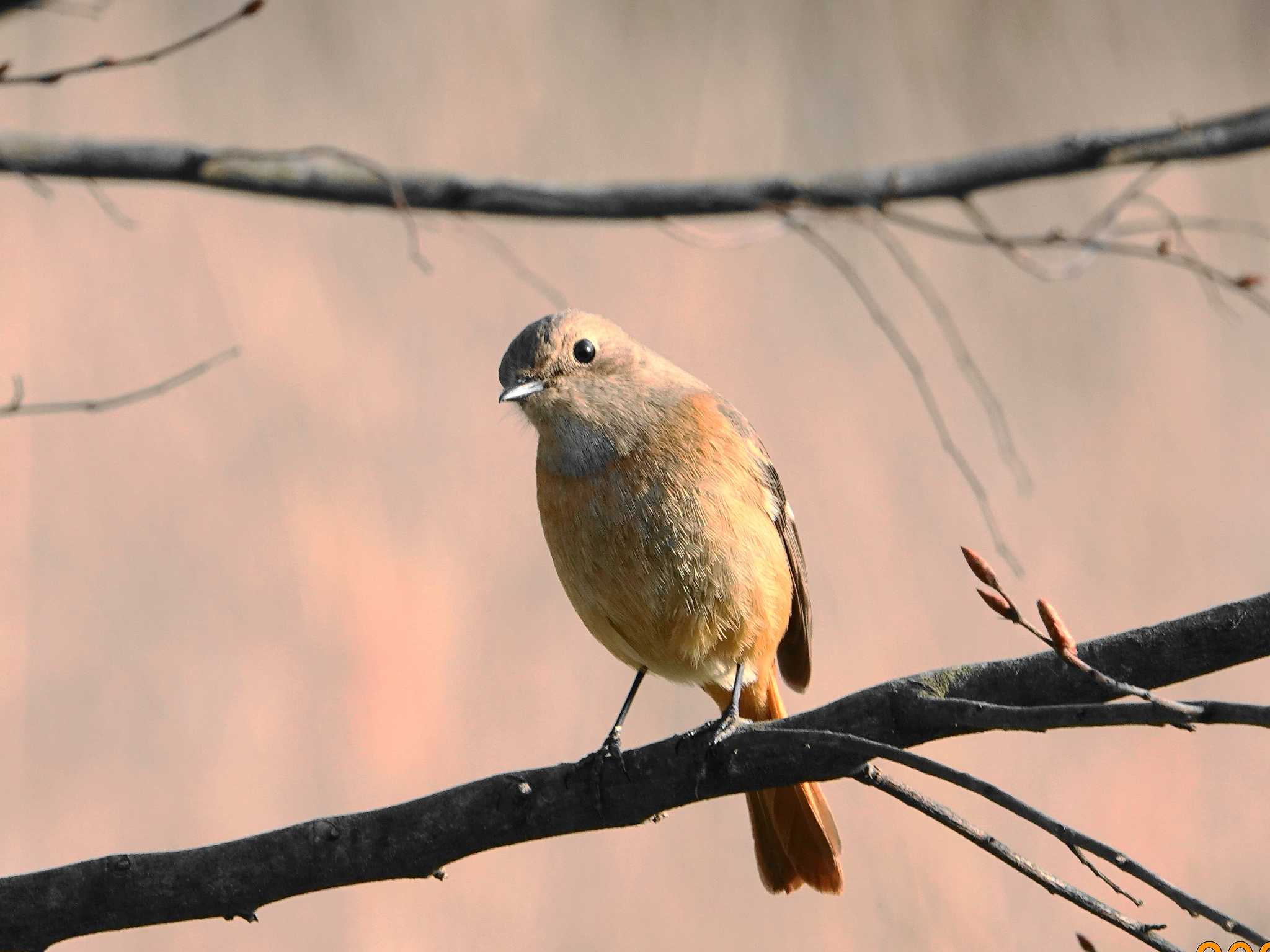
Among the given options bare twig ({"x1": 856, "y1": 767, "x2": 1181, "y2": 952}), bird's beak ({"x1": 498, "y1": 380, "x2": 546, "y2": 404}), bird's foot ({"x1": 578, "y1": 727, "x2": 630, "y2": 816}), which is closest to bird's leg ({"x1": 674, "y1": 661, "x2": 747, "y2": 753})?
bird's foot ({"x1": 578, "y1": 727, "x2": 630, "y2": 816})

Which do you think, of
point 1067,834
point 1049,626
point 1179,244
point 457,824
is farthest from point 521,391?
point 1179,244

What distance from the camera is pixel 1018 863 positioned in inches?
81.6

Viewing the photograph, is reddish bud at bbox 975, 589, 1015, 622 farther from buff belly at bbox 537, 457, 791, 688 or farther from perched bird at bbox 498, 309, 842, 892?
buff belly at bbox 537, 457, 791, 688

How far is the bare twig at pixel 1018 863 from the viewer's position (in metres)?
1.90

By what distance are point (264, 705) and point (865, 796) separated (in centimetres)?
261

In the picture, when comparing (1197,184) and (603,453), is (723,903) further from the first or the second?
(1197,184)

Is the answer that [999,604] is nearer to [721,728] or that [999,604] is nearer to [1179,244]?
[721,728]

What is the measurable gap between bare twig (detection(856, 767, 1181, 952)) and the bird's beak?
1.25m

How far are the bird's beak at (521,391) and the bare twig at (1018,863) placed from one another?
1251mm

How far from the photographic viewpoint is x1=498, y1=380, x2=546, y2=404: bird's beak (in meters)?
3.11

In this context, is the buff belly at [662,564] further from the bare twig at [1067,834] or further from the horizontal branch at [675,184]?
the bare twig at [1067,834]

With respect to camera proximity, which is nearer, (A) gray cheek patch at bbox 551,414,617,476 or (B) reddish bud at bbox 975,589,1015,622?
(B) reddish bud at bbox 975,589,1015,622

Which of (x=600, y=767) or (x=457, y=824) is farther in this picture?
(x=600, y=767)

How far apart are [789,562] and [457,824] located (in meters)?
1.31
